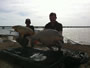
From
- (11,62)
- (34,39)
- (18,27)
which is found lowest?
(11,62)

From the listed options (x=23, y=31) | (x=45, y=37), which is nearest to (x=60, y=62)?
(x=45, y=37)

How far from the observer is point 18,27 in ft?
14.0

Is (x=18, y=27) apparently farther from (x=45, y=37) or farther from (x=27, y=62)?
(x=27, y=62)

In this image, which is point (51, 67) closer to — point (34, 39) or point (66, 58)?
point (66, 58)

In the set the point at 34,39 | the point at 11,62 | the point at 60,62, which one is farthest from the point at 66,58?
the point at 11,62

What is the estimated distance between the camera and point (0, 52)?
392 cm

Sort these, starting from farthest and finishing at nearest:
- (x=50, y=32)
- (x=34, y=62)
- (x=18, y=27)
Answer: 1. (x=18, y=27)
2. (x=50, y=32)
3. (x=34, y=62)

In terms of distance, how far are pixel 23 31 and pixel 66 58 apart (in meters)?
1.66

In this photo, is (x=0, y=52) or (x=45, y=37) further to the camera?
(x=0, y=52)

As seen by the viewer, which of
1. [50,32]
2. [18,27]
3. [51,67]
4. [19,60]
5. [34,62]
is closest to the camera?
[51,67]

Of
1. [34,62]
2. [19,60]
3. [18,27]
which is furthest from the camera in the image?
[18,27]

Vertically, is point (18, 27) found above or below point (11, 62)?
above

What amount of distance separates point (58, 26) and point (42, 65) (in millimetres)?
1514

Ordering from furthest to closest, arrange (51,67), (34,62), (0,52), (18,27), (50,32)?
(18,27), (0,52), (50,32), (34,62), (51,67)
